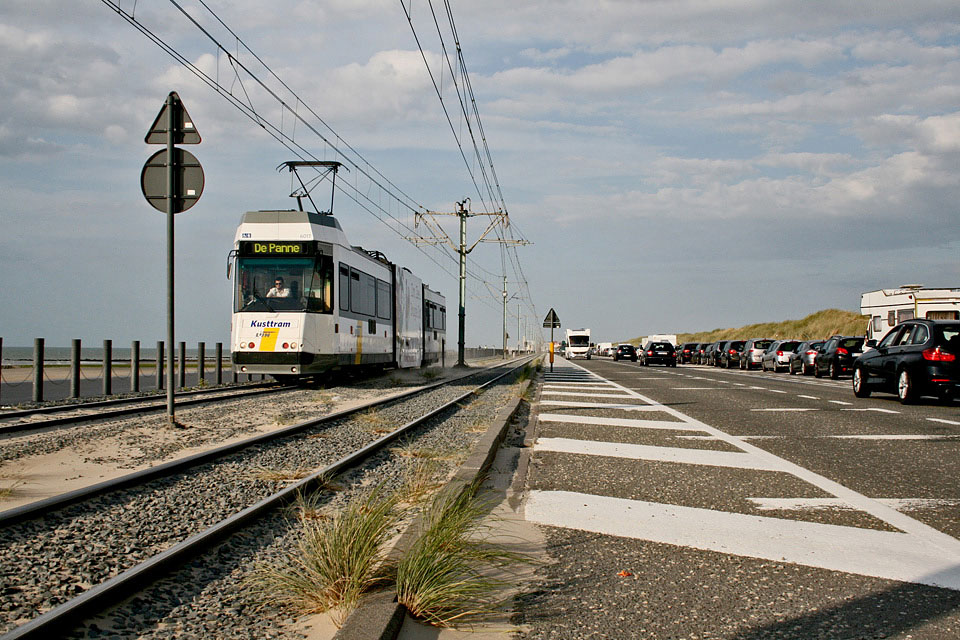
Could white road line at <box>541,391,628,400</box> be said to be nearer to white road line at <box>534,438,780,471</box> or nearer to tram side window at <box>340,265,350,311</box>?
tram side window at <box>340,265,350,311</box>

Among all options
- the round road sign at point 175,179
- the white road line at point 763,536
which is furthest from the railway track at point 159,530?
the round road sign at point 175,179

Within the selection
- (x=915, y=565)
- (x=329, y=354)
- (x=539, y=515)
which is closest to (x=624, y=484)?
(x=539, y=515)

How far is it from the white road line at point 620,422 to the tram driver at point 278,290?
25.2 feet

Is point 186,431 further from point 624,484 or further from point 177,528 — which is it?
point 624,484

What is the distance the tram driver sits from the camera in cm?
1892

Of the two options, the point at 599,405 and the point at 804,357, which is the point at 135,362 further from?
the point at 804,357

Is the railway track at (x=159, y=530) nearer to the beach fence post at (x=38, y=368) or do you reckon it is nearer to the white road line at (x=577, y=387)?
the beach fence post at (x=38, y=368)

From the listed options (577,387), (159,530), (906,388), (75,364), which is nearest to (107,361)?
(75,364)

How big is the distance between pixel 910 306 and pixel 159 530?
31144 mm

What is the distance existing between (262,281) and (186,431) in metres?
8.43

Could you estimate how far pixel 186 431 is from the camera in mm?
11000

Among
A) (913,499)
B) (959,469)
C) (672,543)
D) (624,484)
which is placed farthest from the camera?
(959,469)

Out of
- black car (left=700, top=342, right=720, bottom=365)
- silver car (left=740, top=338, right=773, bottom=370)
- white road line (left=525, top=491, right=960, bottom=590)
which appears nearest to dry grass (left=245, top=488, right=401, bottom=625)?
white road line (left=525, top=491, right=960, bottom=590)

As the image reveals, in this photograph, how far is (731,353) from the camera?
1884 inches
